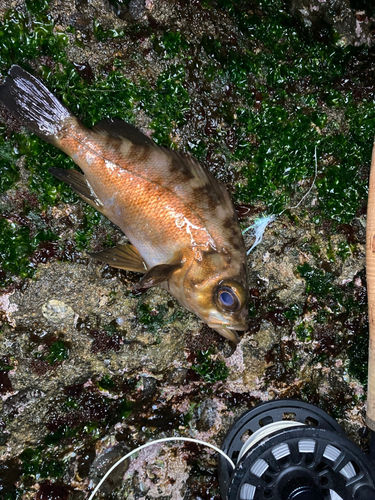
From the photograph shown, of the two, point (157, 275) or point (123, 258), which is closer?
point (157, 275)

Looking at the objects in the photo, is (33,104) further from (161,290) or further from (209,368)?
(209,368)

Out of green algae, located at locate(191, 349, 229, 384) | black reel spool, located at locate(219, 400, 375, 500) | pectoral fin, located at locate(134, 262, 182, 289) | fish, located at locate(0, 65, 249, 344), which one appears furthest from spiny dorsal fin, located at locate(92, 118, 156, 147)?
black reel spool, located at locate(219, 400, 375, 500)

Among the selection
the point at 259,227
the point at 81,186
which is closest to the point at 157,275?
the point at 81,186

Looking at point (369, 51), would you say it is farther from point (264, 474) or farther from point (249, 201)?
point (264, 474)

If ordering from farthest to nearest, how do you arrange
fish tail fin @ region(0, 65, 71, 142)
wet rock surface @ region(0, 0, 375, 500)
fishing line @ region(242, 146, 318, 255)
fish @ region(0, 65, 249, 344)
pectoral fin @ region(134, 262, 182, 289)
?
fishing line @ region(242, 146, 318, 255), wet rock surface @ region(0, 0, 375, 500), fish tail fin @ region(0, 65, 71, 142), fish @ region(0, 65, 249, 344), pectoral fin @ region(134, 262, 182, 289)

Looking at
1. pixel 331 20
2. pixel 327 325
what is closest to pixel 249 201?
pixel 327 325

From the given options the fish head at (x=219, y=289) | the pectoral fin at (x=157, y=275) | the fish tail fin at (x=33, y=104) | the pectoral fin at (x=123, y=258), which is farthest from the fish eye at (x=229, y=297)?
the fish tail fin at (x=33, y=104)

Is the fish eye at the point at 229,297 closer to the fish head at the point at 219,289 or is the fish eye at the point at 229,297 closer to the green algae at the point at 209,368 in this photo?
the fish head at the point at 219,289

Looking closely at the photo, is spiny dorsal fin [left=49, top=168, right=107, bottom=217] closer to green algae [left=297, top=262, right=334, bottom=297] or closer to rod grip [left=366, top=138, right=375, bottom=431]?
green algae [left=297, top=262, right=334, bottom=297]
